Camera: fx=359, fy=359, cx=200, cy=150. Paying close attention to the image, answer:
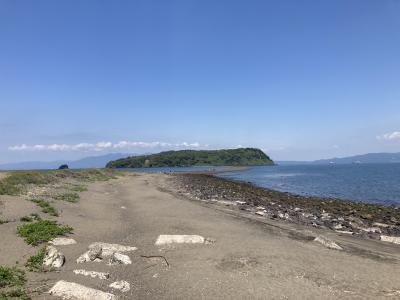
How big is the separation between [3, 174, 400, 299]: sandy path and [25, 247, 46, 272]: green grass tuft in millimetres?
705

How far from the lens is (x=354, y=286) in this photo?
1185 centimetres

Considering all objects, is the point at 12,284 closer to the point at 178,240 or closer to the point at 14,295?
the point at 14,295

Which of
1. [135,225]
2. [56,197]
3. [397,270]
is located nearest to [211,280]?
[397,270]

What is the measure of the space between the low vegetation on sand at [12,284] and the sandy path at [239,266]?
0.59 m

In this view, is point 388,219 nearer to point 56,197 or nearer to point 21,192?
point 56,197

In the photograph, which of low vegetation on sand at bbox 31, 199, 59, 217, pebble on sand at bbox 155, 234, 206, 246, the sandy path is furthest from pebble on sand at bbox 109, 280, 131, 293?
low vegetation on sand at bbox 31, 199, 59, 217

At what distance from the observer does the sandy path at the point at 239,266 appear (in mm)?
11508

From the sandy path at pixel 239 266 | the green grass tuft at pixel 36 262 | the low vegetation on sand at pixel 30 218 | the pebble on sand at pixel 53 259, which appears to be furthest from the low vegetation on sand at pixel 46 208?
the pebble on sand at pixel 53 259

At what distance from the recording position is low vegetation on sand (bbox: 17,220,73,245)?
1633cm

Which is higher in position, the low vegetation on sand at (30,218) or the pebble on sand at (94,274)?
the low vegetation on sand at (30,218)

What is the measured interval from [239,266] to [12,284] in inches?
311

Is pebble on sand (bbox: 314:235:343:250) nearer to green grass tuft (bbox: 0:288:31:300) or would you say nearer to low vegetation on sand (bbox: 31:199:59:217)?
green grass tuft (bbox: 0:288:31:300)

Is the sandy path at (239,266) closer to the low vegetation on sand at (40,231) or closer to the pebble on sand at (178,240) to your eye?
the pebble on sand at (178,240)

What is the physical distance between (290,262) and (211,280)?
3751mm
